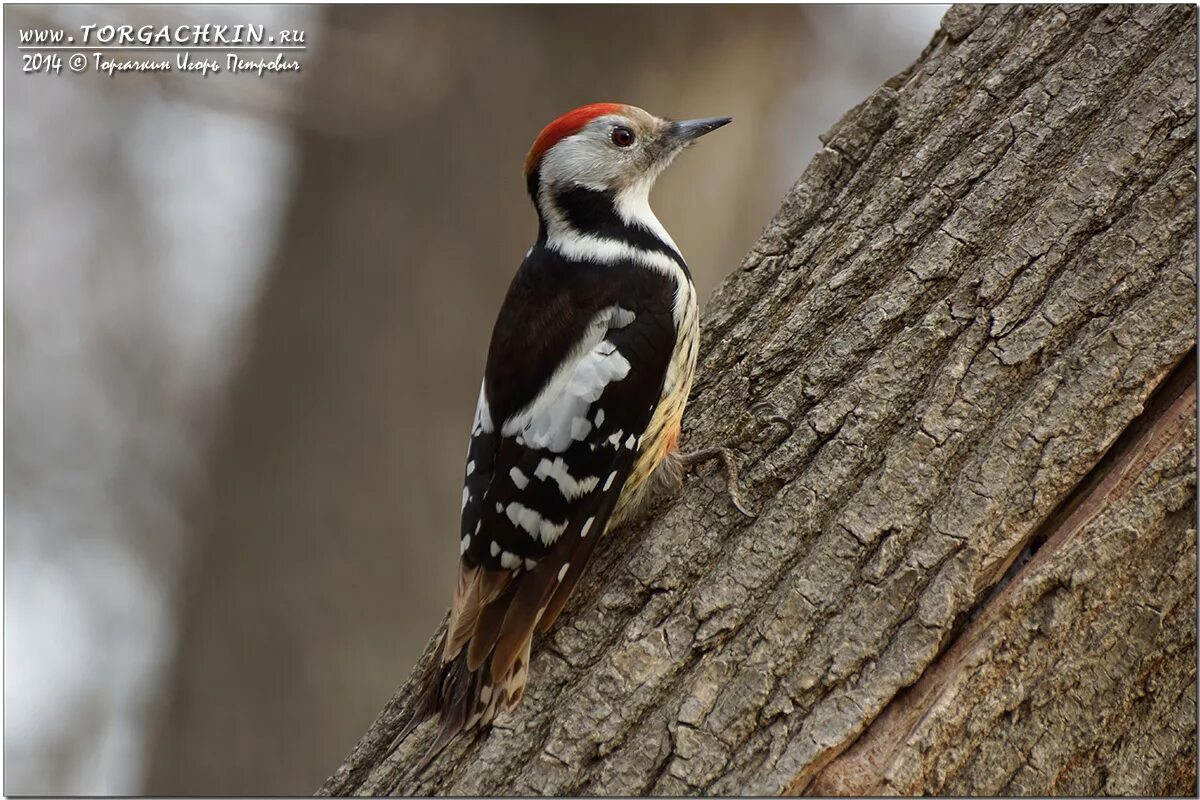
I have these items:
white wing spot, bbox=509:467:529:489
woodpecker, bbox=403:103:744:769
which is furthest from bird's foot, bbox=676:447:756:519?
white wing spot, bbox=509:467:529:489

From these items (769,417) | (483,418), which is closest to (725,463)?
(769,417)

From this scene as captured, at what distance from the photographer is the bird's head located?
3.13 m

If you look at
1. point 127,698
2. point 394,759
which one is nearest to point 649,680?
point 394,759

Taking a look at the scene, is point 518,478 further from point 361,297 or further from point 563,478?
point 361,297

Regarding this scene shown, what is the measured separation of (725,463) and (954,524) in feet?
1.70

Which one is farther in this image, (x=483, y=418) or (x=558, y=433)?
(x=483, y=418)

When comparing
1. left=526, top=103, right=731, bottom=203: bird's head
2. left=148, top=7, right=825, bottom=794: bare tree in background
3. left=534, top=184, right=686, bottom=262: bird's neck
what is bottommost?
left=148, top=7, right=825, bottom=794: bare tree in background

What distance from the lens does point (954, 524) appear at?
195 centimetres

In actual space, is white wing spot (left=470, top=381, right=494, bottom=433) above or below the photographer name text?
below

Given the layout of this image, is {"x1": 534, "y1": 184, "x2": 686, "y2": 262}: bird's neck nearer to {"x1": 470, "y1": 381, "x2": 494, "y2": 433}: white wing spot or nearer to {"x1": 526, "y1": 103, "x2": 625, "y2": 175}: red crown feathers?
{"x1": 526, "y1": 103, "x2": 625, "y2": 175}: red crown feathers

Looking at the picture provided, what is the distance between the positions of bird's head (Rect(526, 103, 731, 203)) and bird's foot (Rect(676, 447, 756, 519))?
3.59 feet

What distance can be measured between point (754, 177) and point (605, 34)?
1.06 meters

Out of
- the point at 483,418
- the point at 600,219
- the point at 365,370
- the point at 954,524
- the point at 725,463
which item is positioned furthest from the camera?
the point at 365,370

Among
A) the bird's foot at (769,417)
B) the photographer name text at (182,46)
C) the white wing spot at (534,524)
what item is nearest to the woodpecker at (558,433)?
the white wing spot at (534,524)
